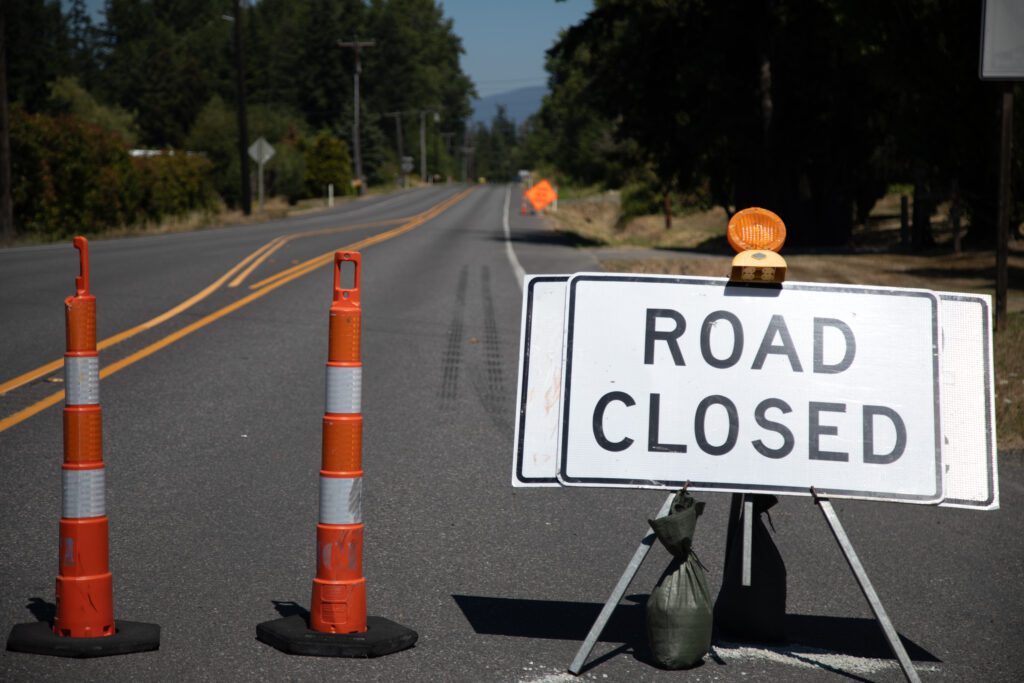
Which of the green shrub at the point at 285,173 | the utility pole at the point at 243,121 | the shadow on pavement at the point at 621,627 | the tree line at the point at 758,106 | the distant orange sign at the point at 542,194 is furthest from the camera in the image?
the green shrub at the point at 285,173

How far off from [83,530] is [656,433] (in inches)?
82.9

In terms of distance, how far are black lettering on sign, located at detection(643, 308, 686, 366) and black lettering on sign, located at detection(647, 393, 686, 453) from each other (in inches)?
5.8

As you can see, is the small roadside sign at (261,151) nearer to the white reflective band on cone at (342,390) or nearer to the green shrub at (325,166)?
the green shrub at (325,166)

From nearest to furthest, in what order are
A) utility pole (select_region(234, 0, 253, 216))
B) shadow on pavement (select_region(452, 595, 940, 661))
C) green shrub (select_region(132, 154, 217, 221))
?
shadow on pavement (select_region(452, 595, 940, 661))
green shrub (select_region(132, 154, 217, 221))
utility pole (select_region(234, 0, 253, 216))

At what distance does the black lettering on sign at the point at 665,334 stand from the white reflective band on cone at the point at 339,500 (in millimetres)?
1171

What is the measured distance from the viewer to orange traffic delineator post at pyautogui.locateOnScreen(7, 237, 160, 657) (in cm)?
426

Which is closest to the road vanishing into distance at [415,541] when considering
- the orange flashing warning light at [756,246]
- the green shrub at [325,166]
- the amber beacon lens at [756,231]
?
the orange flashing warning light at [756,246]

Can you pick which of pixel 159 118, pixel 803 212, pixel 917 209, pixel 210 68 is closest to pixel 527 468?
pixel 917 209

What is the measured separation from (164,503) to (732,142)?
2563cm

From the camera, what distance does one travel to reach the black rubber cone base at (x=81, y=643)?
4.18m

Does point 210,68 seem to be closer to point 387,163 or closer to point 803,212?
point 387,163

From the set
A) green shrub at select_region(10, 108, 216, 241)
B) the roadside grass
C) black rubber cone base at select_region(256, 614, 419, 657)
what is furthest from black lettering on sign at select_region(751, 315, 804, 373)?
green shrub at select_region(10, 108, 216, 241)

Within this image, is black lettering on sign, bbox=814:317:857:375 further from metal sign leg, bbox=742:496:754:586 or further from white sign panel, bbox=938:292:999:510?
metal sign leg, bbox=742:496:754:586

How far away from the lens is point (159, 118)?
351 feet
